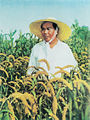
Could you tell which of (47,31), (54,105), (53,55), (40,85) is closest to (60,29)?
(47,31)

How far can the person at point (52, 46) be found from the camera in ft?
4.96

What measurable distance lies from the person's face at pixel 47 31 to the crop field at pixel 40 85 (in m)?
0.06

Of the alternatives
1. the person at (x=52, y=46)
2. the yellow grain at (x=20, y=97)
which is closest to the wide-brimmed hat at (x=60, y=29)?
the person at (x=52, y=46)

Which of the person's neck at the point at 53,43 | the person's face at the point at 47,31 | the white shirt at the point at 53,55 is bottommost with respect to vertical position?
the white shirt at the point at 53,55

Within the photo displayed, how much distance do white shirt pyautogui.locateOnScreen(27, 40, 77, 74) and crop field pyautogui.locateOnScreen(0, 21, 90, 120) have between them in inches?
A: 1.2

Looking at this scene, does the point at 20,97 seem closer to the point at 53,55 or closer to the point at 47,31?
the point at 53,55

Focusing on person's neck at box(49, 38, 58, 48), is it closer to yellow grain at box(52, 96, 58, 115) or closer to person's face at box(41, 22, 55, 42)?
person's face at box(41, 22, 55, 42)

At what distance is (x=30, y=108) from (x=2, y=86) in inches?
11.6

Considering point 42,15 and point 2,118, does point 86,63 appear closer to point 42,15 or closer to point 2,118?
point 42,15

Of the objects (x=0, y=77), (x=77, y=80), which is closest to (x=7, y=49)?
(x=0, y=77)

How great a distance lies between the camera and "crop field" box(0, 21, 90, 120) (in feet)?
4.46

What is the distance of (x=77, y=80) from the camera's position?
55.9 inches

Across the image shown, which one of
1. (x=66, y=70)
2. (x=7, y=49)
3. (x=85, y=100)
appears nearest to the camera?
(x=85, y=100)

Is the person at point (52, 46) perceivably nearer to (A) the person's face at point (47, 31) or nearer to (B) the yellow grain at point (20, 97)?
(A) the person's face at point (47, 31)
